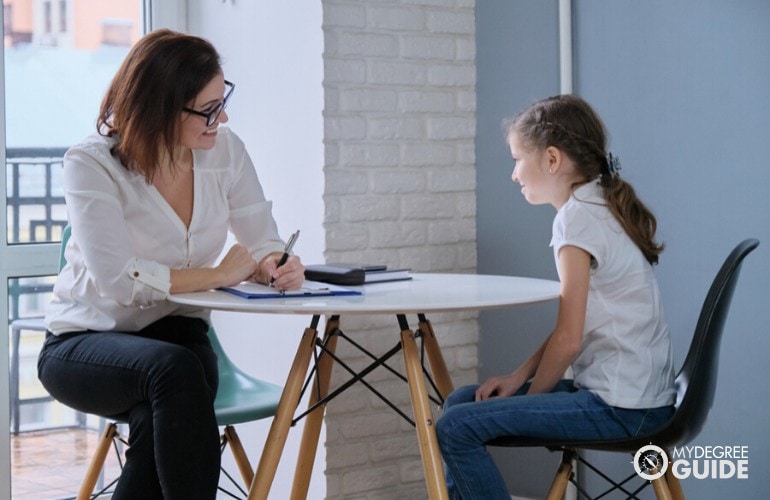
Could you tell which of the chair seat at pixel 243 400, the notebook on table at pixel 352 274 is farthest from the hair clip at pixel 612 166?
the chair seat at pixel 243 400

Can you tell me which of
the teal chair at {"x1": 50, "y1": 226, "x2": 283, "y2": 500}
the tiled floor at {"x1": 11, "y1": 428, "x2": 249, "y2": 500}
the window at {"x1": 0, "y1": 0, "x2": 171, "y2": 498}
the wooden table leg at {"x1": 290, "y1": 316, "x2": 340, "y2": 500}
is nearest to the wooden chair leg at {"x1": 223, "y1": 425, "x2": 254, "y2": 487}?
the teal chair at {"x1": 50, "y1": 226, "x2": 283, "y2": 500}

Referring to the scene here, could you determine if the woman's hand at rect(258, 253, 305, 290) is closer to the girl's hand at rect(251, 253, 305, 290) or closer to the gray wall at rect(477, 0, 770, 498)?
the girl's hand at rect(251, 253, 305, 290)

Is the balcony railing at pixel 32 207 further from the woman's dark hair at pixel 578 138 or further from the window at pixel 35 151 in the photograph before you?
the woman's dark hair at pixel 578 138

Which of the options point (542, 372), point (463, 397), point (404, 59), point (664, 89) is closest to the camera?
point (542, 372)

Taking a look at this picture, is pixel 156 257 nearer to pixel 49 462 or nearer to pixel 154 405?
pixel 154 405

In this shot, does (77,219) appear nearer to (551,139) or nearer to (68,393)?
(68,393)

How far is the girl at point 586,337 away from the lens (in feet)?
6.40

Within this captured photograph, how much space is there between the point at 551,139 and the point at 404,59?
30.0 inches

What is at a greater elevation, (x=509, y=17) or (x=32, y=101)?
(x=509, y=17)

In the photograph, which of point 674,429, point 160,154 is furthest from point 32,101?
point 674,429

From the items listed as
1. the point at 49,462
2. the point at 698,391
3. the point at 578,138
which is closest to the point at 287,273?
the point at 578,138

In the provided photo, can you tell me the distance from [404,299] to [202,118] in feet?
1.99

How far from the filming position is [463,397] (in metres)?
2.16

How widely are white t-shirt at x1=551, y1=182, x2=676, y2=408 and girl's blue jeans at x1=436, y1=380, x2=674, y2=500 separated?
29mm
